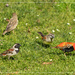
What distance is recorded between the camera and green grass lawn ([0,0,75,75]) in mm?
6738

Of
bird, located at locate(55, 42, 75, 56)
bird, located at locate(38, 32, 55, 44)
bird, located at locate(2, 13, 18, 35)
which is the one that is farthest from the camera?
bird, located at locate(2, 13, 18, 35)

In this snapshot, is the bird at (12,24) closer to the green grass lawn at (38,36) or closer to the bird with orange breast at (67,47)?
the green grass lawn at (38,36)

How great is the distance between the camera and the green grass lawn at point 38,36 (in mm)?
6738

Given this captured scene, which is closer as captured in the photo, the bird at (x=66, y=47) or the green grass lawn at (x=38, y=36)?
the green grass lawn at (x=38, y=36)

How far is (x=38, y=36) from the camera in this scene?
28.3ft

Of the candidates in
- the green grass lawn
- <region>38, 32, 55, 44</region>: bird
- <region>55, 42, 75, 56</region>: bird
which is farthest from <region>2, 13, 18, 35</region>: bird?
<region>55, 42, 75, 56</region>: bird

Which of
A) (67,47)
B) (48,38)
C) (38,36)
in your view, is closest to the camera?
(67,47)

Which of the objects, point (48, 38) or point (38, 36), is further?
point (38, 36)

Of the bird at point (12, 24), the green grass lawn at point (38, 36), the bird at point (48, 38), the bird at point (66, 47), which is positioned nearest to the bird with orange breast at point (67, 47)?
the bird at point (66, 47)

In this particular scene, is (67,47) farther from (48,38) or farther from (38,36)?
(38,36)

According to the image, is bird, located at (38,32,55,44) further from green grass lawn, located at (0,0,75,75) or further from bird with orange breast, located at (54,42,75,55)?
bird with orange breast, located at (54,42,75,55)

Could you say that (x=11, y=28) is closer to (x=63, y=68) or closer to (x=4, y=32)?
(x=4, y=32)

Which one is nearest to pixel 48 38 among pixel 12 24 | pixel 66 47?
pixel 66 47

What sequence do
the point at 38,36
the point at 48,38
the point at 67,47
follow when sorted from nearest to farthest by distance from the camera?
the point at 67,47, the point at 48,38, the point at 38,36
